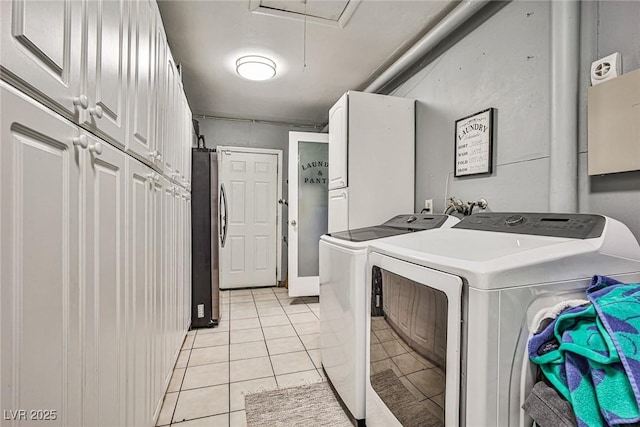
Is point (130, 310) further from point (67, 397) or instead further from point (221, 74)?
point (221, 74)

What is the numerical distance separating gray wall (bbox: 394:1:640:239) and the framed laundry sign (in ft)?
0.15

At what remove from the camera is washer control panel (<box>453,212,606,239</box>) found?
3.35 ft

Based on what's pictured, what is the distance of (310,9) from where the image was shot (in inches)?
79.6

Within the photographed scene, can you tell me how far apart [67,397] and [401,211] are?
224 centimetres

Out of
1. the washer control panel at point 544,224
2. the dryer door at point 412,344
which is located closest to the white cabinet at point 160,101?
the dryer door at point 412,344

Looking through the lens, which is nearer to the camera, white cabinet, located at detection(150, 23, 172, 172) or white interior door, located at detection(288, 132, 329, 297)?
white cabinet, located at detection(150, 23, 172, 172)

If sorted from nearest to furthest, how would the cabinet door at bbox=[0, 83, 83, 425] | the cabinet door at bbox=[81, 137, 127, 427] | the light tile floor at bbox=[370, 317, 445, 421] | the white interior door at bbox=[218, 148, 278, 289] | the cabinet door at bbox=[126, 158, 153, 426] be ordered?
the cabinet door at bbox=[0, 83, 83, 425]
the cabinet door at bbox=[81, 137, 127, 427]
the light tile floor at bbox=[370, 317, 445, 421]
the cabinet door at bbox=[126, 158, 153, 426]
the white interior door at bbox=[218, 148, 278, 289]

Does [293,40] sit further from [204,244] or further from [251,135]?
[251,135]

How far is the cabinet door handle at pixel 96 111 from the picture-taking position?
80 cm

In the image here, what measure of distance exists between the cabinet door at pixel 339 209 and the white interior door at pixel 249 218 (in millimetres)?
1977

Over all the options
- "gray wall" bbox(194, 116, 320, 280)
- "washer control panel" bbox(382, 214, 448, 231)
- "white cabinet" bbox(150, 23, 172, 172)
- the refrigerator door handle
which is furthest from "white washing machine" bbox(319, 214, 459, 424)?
"gray wall" bbox(194, 116, 320, 280)

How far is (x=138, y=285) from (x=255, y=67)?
2.18 m

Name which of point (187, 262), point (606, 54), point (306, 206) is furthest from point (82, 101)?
point (306, 206)

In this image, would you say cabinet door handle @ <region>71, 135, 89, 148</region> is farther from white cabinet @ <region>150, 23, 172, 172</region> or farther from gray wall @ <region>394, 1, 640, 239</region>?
gray wall @ <region>394, 1, 640, 239</region>
